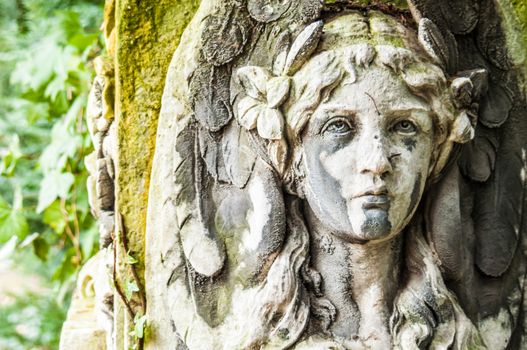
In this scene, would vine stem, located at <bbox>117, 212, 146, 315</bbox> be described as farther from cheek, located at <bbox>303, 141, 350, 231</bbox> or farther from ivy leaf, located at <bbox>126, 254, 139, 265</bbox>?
cheek, located at <bbox>303, 141, 350, 231</bbox>

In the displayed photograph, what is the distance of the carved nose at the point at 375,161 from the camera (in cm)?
170

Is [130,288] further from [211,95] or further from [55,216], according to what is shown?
[55,216]

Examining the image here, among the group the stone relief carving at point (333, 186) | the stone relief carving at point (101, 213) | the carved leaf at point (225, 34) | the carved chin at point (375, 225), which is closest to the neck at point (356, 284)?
the stone relief carving at point (333, 186)

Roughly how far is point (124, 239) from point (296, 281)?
0.37 metres

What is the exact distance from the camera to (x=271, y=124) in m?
1.76

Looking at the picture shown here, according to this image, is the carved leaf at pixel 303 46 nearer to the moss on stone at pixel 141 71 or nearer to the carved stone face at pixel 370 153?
A: the carved stone face at pixel 370 153

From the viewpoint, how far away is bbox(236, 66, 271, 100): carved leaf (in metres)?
1.79

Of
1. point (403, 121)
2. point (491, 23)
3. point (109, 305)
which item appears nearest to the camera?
point (403, 121)

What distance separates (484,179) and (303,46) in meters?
0.47

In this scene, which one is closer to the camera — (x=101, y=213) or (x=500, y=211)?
(x=500, y=211)

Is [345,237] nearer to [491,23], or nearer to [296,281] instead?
[296,281]

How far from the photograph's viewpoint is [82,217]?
9.82 feet

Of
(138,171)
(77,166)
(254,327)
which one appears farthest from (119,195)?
(77,166)

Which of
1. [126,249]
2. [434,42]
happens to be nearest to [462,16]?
[434,42]
